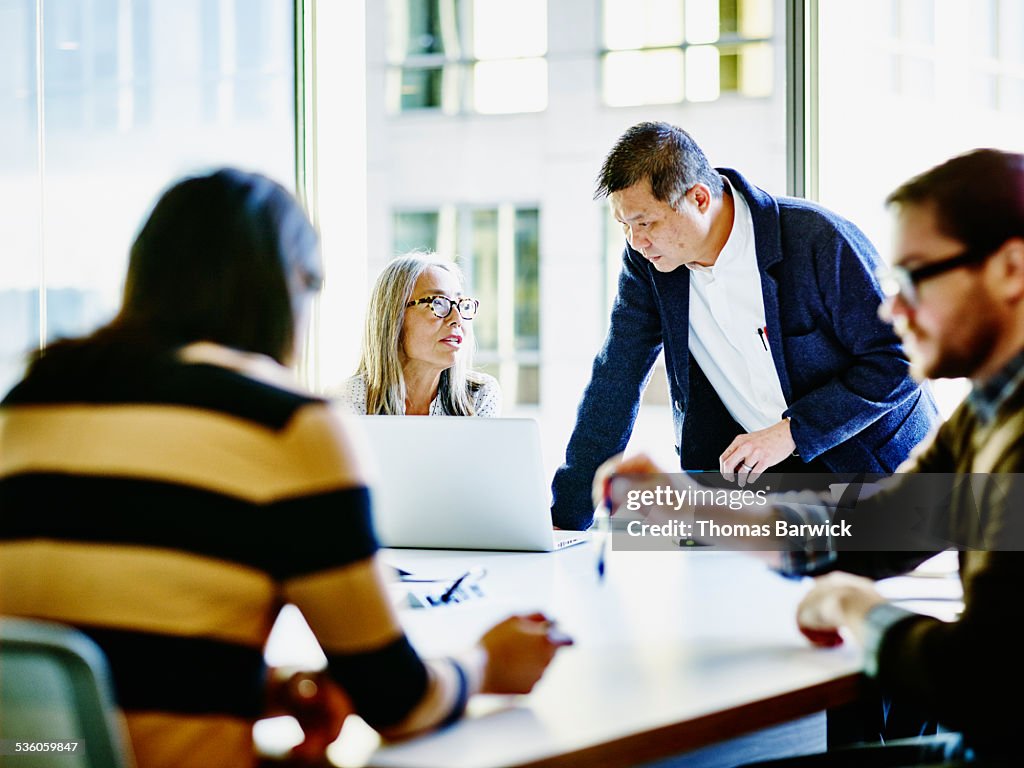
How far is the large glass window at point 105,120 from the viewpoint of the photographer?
2877mm

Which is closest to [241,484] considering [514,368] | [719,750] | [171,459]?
[171,459]

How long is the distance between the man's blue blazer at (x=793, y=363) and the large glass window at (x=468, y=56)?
9.14 metres

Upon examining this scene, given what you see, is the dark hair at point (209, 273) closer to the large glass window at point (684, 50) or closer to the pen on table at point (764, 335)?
the pen on table at point (764, 335)

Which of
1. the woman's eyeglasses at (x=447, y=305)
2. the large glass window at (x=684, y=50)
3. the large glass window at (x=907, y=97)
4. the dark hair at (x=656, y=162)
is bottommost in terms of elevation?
the woman's eyeglasses at (x=447, y=305)

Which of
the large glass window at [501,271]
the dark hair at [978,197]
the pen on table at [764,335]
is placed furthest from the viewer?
the large glass window at [501,271]

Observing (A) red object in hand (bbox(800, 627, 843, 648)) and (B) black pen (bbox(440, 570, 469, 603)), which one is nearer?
(A) red object in hand (bbox(800, 627, 843, 648))

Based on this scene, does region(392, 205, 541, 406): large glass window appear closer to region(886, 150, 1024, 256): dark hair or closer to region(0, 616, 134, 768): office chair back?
region(886, 150, 1024, 256): dark hair

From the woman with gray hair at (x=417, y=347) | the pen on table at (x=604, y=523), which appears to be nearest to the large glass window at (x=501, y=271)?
the woman with gray hair at (x=417, y=347)

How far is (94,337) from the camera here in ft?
3.47

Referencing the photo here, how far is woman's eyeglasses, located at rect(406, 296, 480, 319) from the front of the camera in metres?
2.82

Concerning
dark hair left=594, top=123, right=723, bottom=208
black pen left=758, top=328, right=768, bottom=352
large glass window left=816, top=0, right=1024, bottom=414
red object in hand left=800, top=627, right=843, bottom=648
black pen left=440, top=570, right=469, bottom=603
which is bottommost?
black pen left=440, top=570, right=469, bottom=603

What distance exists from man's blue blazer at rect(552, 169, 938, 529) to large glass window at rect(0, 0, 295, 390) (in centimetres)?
121

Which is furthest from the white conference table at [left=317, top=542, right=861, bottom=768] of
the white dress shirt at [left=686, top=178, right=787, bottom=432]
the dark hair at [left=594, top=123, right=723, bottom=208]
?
the dark hair at [left=594, top=123, right=723, bottom=208]

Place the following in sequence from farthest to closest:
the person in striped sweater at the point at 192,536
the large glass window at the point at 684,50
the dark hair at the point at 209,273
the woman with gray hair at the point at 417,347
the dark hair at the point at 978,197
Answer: the large glass window at the point at 684,50, the woman with gray hair at the point at 417,347, the dark hair at the point at 978,197, the dark hair at the point at 209,273, the person in striped sweater at the point at 192,536
